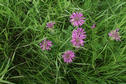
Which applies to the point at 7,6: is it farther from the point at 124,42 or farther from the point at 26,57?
the point at 124,42

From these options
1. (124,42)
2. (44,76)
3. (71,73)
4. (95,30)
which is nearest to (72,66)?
(71,73)

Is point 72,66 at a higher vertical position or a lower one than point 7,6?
lower

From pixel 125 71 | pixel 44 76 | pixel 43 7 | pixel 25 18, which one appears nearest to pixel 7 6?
pixel 25 18

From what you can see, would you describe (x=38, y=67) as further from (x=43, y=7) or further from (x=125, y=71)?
(x=125, y=71)

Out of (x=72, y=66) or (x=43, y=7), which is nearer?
(x=72, y=66)

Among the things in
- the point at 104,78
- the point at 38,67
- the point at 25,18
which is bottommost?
the point at 104,78

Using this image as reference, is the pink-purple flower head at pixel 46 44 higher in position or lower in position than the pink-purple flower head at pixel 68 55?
higher

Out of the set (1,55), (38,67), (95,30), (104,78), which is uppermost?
(95,30)

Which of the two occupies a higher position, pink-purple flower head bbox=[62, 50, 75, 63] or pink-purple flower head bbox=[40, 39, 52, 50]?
pink-purple flower head bbox=[40, 39, 52, 50]

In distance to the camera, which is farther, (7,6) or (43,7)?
(43,7)
